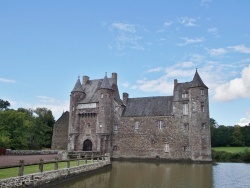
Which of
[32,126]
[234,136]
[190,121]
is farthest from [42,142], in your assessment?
[234,136]

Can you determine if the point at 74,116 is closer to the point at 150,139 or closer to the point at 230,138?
the point at 150,139

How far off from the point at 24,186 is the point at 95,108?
27.4 m

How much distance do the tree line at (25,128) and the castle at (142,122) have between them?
23.9ft

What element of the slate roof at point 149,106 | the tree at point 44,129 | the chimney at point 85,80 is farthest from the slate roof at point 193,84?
the tree at point 44,129

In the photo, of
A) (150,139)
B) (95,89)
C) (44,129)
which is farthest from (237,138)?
(44,129)

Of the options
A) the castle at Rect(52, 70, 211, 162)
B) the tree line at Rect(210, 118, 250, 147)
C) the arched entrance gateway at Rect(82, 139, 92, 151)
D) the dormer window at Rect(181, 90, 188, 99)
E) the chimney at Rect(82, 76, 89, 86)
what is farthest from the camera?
the tree line at Rect(210, 118, 250, 147)

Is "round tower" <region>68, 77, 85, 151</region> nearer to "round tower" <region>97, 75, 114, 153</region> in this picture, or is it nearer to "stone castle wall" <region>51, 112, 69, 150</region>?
"round tower" <region>97, 75, 114, 153</region>

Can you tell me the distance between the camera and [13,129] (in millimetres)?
38000

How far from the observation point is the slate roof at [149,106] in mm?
38306

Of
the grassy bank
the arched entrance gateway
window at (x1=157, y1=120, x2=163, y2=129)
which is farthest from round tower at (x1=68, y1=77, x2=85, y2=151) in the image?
the grassy bank

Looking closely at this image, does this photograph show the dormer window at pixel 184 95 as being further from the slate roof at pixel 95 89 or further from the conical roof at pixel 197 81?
the slate roof at pixel 95 89

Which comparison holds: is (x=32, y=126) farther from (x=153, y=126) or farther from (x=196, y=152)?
(x=196, y=152)

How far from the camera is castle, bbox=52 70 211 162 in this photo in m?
35.3

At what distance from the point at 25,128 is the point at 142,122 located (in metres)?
17.4
